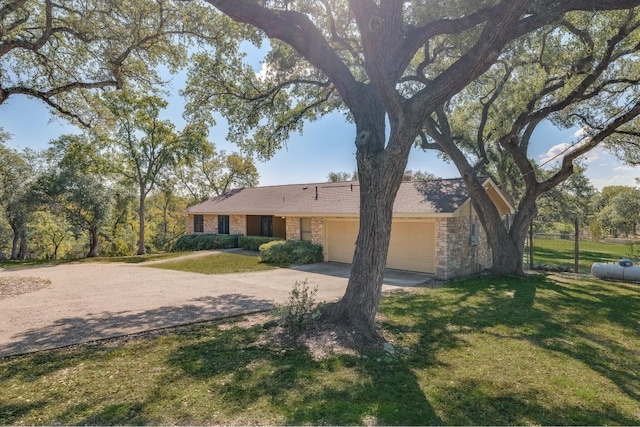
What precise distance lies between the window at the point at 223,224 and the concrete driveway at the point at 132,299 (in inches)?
371

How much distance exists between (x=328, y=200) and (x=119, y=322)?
12.2 metres

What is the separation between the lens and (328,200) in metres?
18.4

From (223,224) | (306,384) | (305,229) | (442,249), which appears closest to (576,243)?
(442,249)

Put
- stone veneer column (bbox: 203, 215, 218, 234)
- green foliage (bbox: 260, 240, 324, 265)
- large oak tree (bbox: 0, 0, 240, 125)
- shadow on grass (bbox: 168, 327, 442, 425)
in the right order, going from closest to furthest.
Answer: shadow on grass (bbox: 168, 327, 442, 425), large oak tree (bbox: 0, 0, 240, 125), green foliage (bbox: 260, 240, 324, 265), stone veneer column (bbox: 203, 215, 218, 234)

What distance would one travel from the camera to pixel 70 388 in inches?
168

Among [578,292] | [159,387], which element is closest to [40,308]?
[159,387]

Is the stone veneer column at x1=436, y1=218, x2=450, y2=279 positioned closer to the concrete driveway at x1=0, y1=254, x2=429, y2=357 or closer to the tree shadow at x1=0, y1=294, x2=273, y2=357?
the concrete driveway at x1=0, y1=254, x2=429, y2=357

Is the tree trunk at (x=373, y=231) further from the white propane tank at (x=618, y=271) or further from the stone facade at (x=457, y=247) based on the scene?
the white propane tank at (x=618, y=271)

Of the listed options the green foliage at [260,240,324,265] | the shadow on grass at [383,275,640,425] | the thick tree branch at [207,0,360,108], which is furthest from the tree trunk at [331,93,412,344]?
the green foliage at [260,240,324,265]

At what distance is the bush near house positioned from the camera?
22.8 metres

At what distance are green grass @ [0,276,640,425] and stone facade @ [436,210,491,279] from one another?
578cm

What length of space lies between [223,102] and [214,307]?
6.70 metres

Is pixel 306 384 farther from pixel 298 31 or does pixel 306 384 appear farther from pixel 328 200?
pixel 328 200

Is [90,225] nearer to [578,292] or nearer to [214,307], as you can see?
[214,307]
